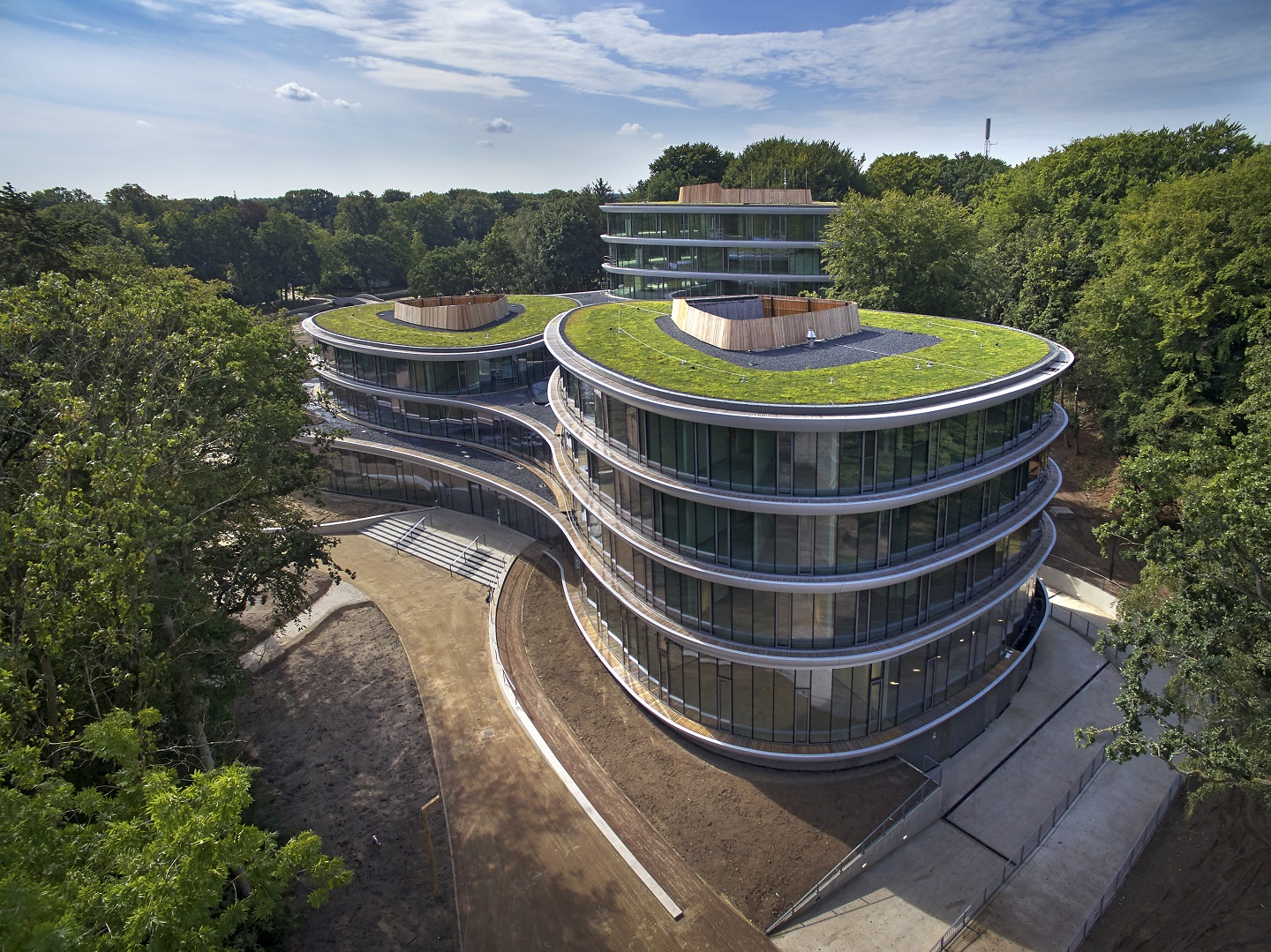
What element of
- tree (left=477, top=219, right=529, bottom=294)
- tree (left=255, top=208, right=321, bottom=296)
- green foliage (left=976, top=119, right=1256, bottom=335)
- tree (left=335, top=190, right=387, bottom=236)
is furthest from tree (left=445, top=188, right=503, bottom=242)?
green foliage (left=976, top=119, right=1256, bottom=335)

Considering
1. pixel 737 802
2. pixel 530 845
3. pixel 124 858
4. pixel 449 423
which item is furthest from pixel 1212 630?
→ pixel 449 423

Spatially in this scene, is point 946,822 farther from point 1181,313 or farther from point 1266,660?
point 1181,313

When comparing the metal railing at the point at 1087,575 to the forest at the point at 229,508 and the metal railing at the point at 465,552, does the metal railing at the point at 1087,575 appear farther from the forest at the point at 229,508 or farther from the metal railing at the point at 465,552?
the metal railing at the point at 465,552

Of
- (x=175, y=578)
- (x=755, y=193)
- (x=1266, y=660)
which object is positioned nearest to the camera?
(x=1266, y=660)

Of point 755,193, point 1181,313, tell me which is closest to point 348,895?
point 1181,313

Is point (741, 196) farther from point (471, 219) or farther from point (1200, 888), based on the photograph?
point (471, 219)

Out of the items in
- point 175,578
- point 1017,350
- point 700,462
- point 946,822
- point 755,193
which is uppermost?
point 755,193
